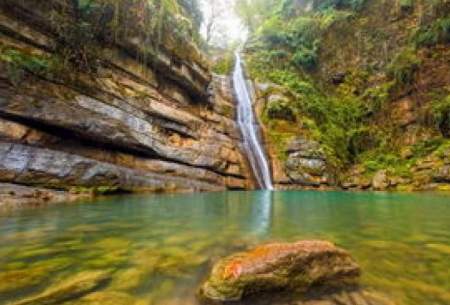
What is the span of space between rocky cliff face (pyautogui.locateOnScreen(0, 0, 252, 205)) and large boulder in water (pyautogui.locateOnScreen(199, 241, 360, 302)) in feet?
26.4

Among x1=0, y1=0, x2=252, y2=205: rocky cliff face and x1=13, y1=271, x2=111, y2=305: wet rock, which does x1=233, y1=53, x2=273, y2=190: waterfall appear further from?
x1=13, y1=271, x2=111, y2=305: wet rock

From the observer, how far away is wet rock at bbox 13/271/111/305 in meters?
2.32

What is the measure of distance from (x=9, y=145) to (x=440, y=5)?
23.0 m

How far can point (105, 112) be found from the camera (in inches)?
448

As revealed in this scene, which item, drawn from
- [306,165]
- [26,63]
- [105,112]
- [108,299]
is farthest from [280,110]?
[108,299]

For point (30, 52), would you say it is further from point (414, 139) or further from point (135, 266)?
point (414, 139)

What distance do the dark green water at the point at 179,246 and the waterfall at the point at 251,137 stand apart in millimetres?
9886

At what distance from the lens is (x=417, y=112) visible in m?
18.7

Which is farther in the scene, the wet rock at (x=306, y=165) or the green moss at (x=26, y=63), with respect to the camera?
the wet rock at (x=306, y=165)

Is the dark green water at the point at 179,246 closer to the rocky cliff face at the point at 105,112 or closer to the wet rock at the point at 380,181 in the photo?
the rocky cliff face at the point at 105,112

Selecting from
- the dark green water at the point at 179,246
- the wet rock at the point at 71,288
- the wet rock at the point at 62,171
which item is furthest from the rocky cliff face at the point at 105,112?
the wet rock at the point at 71,288

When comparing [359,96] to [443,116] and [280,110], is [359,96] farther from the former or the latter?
[280,110]

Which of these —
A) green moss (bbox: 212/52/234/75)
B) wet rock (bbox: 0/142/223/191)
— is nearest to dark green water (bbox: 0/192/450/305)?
wet rock (bbox: 0/142/223/191)

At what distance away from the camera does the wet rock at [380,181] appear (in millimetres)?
16700
